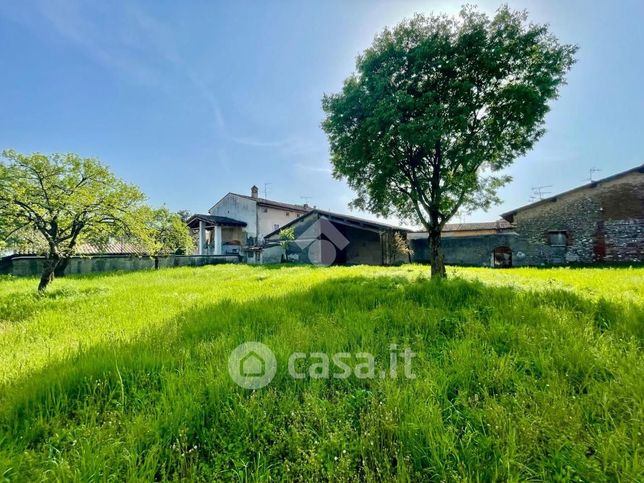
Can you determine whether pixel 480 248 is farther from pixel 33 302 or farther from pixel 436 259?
pixel 33 302

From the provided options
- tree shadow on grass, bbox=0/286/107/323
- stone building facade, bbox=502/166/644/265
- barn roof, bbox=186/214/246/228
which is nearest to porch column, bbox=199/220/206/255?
barn roof, bbox=186/214/246/228

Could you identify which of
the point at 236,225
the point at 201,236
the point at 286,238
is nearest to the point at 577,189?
the point at 286,238

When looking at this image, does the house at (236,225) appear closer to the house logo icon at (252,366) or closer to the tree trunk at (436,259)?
the tree trunk at (436,259)

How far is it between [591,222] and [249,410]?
81.9 feet

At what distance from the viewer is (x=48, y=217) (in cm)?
795

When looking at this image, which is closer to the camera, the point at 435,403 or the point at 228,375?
the point at 435,403

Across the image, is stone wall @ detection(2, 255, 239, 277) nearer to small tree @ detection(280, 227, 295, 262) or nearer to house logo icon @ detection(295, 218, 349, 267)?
small tree @ detection(280, 227, 295, 262)

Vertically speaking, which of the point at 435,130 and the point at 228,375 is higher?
the point at 435,130

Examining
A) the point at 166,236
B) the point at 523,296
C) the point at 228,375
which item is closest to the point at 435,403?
the point at 228,375

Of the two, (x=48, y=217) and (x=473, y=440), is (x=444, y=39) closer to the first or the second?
(x=473, y=440)

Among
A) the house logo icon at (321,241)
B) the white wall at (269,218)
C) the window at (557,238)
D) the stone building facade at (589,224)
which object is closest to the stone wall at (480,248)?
the stone building facade at (589,224)

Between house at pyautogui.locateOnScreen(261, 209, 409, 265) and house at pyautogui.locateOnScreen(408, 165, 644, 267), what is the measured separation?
624 centimetres

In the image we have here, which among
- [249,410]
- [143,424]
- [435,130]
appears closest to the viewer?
[143,424]

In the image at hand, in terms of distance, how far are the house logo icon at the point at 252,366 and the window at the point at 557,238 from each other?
2369 centimetres
